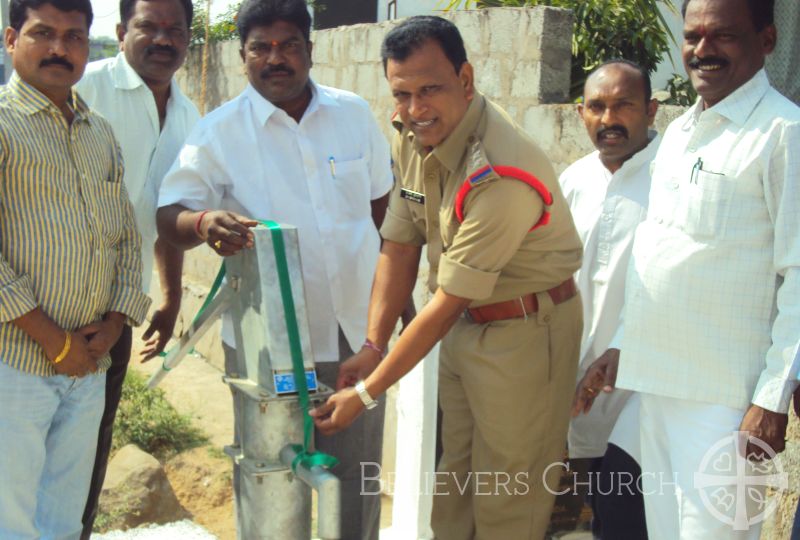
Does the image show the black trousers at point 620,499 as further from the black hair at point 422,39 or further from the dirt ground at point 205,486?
the dirt ground at point 205,486

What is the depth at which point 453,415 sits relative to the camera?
2.74 metres

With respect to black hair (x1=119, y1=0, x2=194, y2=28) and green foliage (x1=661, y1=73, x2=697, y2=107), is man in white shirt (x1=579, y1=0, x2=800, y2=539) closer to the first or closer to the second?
black hair (x1=119, y1=0, x2=194, y2=28)

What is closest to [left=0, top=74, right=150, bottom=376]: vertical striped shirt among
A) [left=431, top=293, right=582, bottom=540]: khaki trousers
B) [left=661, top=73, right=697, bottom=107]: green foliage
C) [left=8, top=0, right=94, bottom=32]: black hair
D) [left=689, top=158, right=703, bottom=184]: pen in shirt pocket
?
[left=8, top=0, right=94, bottom=32]: black hair

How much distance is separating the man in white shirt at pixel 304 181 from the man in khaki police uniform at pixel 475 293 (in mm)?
241

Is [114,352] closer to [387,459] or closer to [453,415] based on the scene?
[453,415]

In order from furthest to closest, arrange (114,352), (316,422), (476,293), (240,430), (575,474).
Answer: (575,474), (114,352), (476,293), (316,422), (240,430)

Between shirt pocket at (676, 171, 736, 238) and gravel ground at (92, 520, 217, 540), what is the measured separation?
97.2 inches

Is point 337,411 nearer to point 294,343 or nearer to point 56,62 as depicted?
point 294,343

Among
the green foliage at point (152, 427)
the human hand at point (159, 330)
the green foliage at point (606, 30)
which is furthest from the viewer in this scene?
the green foliage at point (152, 427)

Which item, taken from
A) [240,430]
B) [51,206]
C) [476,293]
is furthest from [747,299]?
[51,206]

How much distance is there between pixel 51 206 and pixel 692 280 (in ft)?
5.44

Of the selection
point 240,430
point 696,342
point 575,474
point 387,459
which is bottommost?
point 387,459

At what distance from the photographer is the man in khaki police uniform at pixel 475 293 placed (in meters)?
2.35

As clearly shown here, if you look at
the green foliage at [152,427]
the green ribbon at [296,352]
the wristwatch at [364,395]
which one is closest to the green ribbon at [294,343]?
the green ribbon at [296,352]
